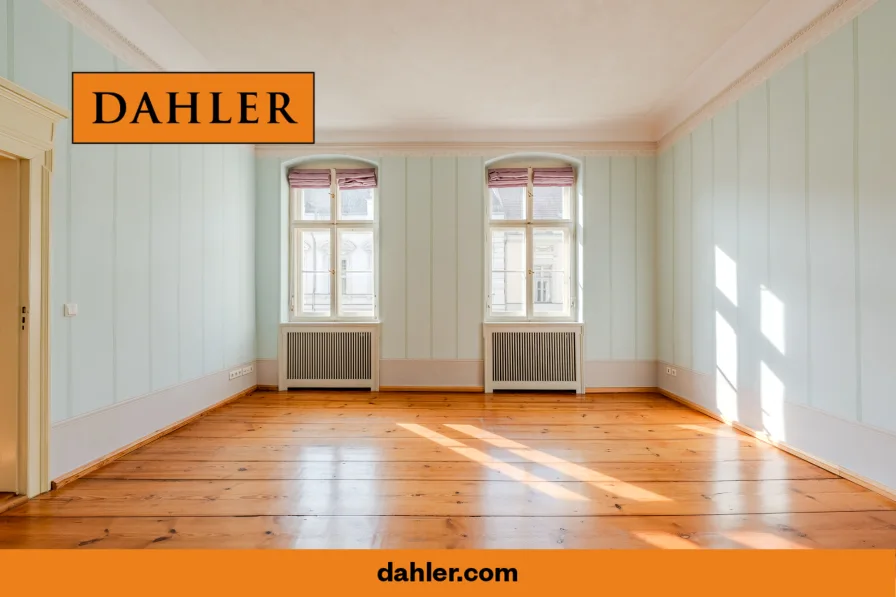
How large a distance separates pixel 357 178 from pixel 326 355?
2.16 metres

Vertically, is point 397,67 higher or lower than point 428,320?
higher

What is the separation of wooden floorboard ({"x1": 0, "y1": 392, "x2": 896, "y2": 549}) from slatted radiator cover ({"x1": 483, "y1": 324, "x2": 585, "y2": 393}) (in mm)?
1302

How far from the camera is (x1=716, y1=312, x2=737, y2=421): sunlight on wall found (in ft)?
13.0

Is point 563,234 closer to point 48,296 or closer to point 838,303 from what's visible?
point 838,303

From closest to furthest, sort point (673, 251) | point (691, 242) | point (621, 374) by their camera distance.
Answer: point (691, 242), point (673, 251), point (621, 374)

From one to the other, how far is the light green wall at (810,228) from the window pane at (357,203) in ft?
11.8

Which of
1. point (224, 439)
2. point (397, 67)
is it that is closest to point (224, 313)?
point (224, 439)

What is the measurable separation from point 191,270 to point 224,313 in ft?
2.38

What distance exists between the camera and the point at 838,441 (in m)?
2.86

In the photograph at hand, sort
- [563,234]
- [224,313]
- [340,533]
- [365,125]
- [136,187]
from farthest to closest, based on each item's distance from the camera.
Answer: [563,234]
[365,125]
[224,313]
[136,187]
[340,533]

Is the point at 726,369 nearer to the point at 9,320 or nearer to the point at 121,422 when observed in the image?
the point at 121,422

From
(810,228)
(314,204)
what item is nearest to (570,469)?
(810,228)

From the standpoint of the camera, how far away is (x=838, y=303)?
285cm

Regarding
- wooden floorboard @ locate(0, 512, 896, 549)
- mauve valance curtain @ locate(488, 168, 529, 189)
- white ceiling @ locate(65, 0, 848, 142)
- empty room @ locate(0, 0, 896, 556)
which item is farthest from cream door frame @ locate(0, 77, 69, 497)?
mauve valance curtain @ locate(488, 168, 529, 189)
